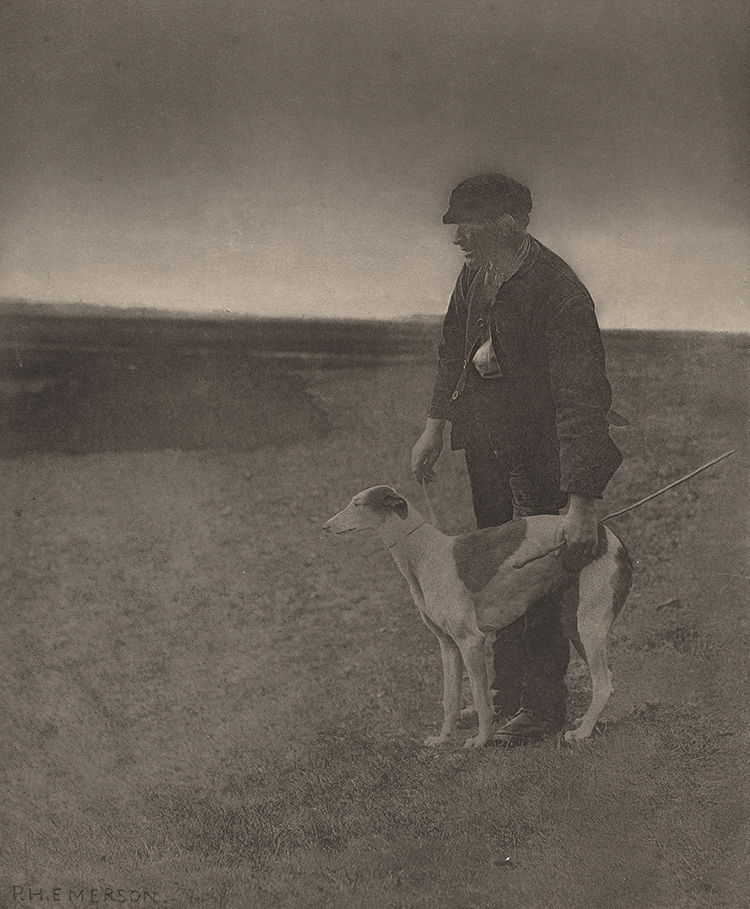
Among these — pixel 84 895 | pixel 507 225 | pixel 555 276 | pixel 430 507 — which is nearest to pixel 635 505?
pixel 430 507

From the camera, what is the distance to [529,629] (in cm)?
285

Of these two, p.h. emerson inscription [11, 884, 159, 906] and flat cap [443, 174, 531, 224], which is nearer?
p.h. emerson inscription [11, 884, 159, 906]

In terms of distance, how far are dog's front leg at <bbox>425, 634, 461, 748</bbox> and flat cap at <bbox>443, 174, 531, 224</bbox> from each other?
131cm

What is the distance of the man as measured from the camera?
2814mm

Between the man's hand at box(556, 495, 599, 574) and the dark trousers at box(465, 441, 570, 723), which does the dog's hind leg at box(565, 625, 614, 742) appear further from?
the man's hand at box(556, 495, 599, 574)

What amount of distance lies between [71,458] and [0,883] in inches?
51.1

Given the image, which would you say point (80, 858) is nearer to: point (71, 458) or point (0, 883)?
point (0, 883)

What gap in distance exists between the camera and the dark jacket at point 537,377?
9.22ft

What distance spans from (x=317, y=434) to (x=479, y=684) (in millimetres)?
915

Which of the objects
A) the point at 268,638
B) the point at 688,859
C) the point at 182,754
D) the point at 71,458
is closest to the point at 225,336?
the point at 71,458

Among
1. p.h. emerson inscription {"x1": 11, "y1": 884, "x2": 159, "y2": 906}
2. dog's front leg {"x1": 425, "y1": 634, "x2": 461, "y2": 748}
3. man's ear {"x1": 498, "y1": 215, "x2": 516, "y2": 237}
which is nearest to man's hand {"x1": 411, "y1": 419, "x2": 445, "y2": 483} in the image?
dog's front leg {"x1": 425, "y1": 634, "x2": 461, "y2": 748}

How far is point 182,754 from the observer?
282 centimetres

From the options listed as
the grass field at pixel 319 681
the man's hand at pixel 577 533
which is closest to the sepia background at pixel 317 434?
the grass field at pixel 319 681

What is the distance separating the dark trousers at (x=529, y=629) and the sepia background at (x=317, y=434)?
2.9 inches
